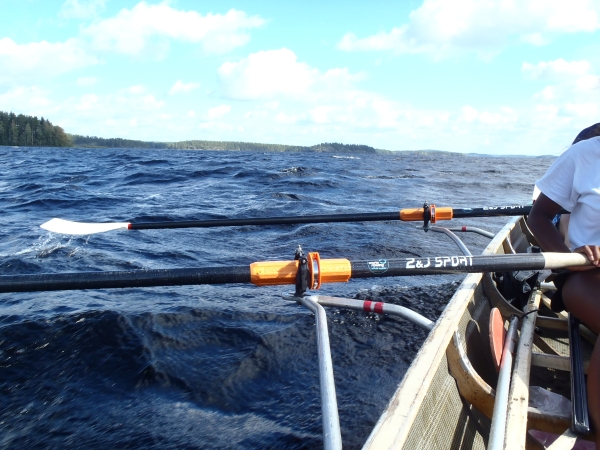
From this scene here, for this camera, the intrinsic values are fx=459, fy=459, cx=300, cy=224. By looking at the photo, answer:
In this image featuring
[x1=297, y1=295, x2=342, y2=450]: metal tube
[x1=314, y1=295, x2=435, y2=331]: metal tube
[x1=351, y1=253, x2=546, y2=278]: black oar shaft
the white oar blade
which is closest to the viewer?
[x1=297, y1=295, x2=342, y2=450]: metal tube

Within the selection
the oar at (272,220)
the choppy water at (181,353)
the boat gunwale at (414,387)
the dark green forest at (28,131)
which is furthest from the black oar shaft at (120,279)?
the dark green forest at (28,131)

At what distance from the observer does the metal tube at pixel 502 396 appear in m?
1.82

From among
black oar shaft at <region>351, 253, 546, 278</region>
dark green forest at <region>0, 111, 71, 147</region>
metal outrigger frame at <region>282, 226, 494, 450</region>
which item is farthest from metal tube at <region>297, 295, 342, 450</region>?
dark green forest at <region>0, 111, 71, 147</region>

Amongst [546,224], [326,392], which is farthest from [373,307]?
[546,224]

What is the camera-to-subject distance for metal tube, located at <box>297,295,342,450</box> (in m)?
1.69

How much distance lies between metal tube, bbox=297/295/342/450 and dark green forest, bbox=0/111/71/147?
11264 centimetres

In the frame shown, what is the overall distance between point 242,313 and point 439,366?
3.15 metres

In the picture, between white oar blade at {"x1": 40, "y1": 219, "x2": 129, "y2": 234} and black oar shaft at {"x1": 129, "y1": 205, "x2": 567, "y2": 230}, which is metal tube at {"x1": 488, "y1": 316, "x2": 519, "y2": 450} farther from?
white oar blade at {"x1": 40, "y1": 219, "x2": 129, "y2": 234}

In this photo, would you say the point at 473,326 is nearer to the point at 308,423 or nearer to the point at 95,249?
the point at 308,423

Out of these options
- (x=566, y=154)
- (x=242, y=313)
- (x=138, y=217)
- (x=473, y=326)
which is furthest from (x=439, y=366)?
(x=138, y=217)

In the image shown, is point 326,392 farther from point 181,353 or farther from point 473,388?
point 181,353

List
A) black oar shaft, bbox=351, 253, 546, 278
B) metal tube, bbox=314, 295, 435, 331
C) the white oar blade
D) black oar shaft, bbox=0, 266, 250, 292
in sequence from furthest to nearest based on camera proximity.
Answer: the white oar blade
metal tube, bbox=314, 295, 435, 331
black oar shaft, bbox=351, 253, 546, 278
black oar shaft, bbox=0, 266, 250, 292

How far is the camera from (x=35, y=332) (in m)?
4.50

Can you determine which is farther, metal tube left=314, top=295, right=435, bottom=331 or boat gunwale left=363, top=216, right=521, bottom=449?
metal tube left=314, top=295, right=435, bottom=331
